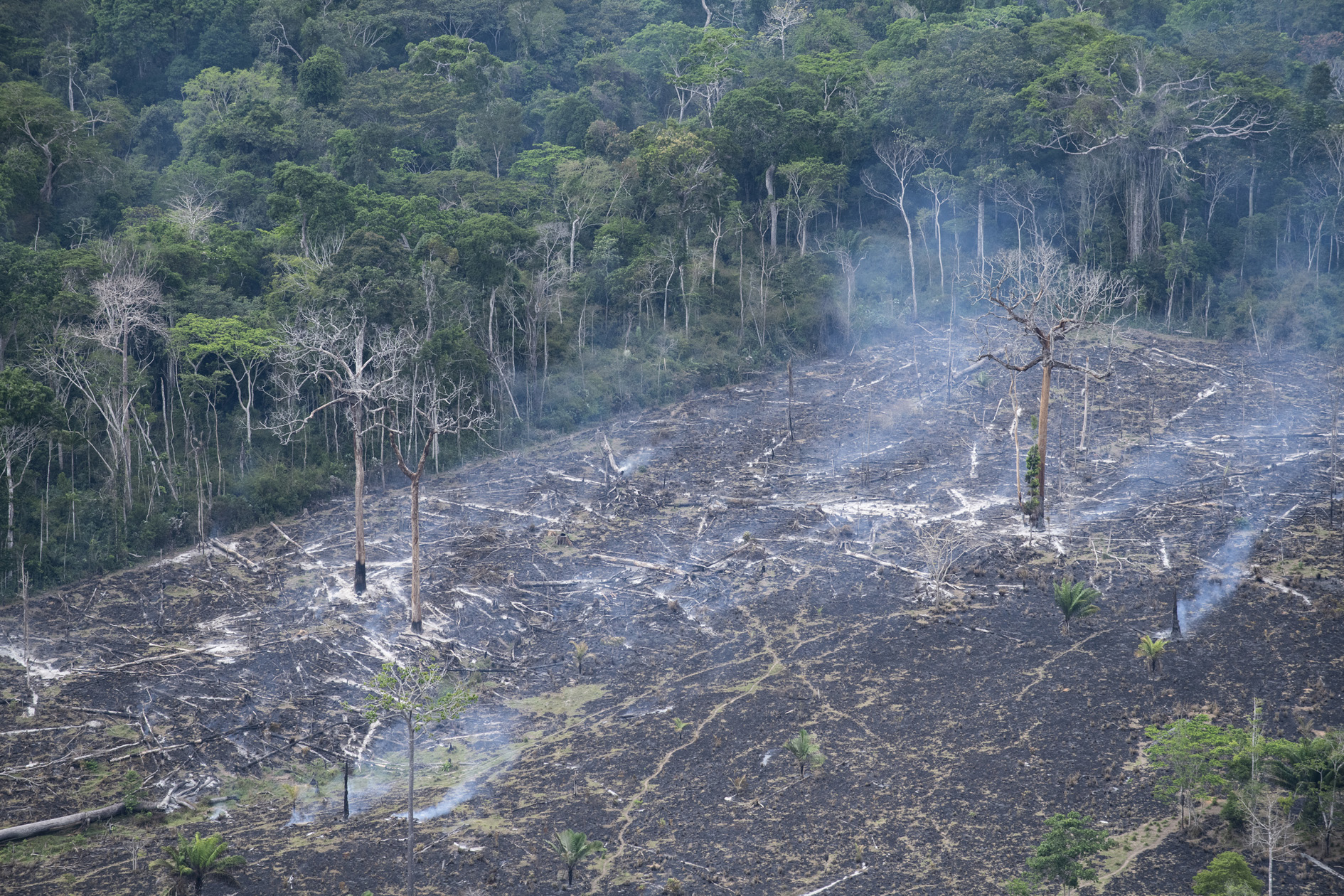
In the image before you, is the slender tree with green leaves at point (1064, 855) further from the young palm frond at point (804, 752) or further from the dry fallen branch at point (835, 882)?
the young palm frond at point (804, 752)

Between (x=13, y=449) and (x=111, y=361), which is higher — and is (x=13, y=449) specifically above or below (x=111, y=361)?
below

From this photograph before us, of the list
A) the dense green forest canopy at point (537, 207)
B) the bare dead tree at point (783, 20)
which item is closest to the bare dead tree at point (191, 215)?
the dense green forest canopy at point (537, 207)

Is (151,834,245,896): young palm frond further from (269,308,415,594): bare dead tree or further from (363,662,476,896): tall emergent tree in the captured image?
(269,308,415,594): bare dead tree

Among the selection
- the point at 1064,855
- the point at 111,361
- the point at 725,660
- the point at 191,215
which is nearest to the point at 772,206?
the point at 191,215

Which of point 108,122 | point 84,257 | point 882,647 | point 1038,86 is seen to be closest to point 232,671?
point 882,647

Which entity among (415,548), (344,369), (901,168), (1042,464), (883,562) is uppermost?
(901,168)

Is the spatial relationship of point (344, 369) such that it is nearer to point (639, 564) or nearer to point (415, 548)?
point (415, 548)

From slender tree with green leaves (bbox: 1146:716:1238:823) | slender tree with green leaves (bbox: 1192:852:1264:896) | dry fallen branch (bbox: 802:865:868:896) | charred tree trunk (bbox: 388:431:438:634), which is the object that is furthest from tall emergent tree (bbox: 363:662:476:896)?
slender tree with green leaves (bbox: 1192:852:1264:896)
